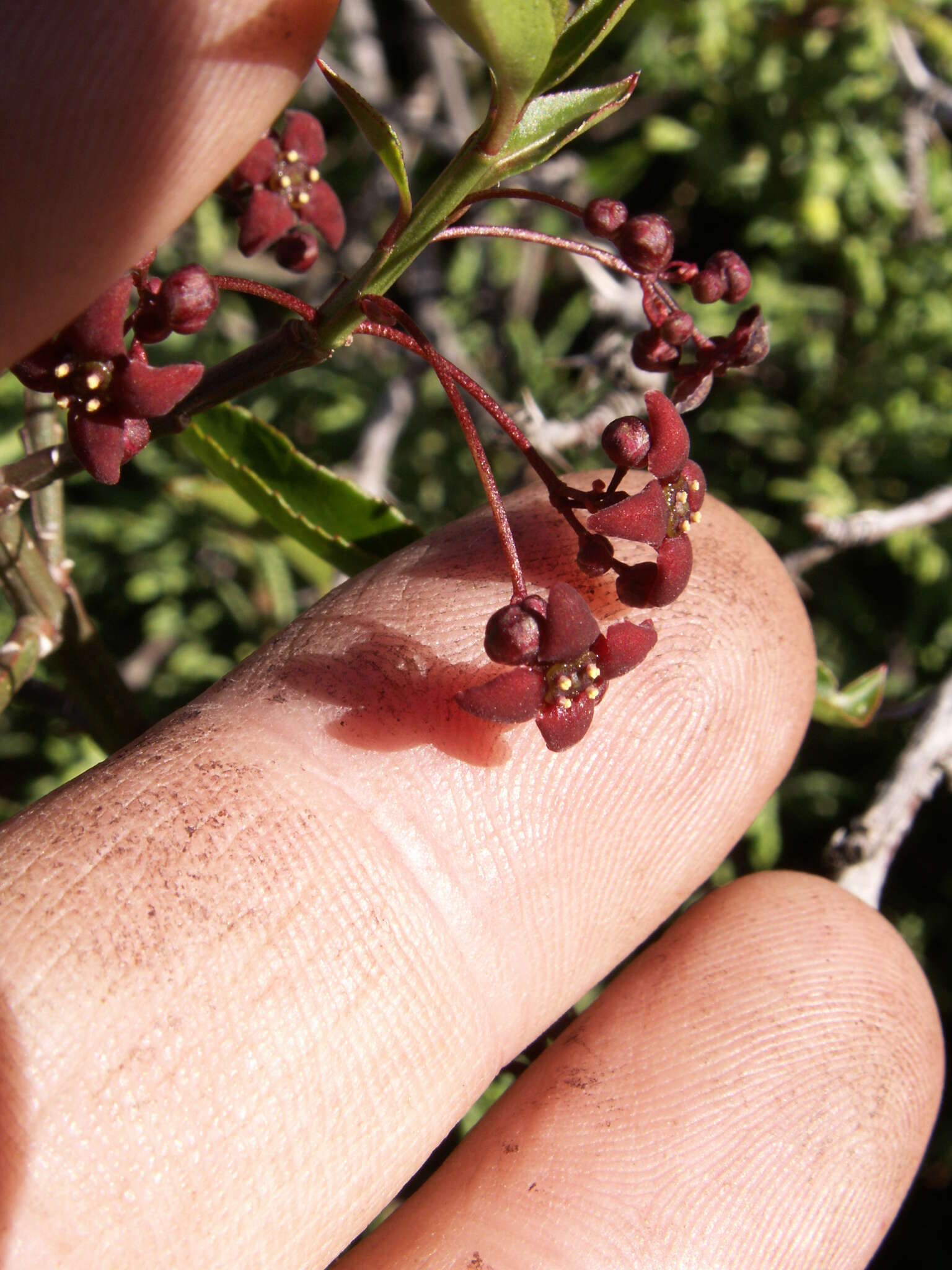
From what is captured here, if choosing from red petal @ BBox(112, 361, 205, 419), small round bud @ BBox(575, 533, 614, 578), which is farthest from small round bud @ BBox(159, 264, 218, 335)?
small round bud @ BBox(575, 533, 614, 578)

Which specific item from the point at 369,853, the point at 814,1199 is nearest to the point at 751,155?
the point at 369,853

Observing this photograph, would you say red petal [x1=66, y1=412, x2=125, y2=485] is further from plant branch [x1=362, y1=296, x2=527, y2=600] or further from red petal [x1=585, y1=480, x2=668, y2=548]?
red petal [x1=585, y1=480, x2=668, y2=548]

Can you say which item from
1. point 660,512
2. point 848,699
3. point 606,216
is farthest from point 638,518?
point 848,699

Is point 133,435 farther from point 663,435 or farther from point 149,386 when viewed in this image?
point 663,435

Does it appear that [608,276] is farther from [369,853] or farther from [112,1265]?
[112,1265]

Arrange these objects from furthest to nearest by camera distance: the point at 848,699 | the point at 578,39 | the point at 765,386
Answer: the point at 765,386, the point at 848,699, the point at 578,39
